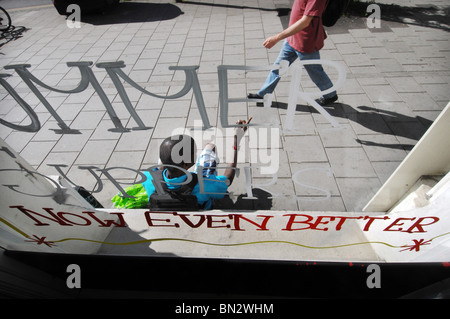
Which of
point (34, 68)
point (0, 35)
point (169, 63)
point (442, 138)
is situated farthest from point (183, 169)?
point (0, 35)

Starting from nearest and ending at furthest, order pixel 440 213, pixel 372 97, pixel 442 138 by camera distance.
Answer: pixel 440 213, pixel 442 138, pixel 372 97

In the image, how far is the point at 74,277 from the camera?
6.48 feet

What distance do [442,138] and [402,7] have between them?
1596mm

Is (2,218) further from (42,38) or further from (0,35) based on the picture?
(0,35)

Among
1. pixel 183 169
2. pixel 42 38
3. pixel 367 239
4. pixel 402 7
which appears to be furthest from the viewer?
pixel 42 38

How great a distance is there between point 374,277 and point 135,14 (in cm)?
773

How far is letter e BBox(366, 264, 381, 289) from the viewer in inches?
65.5

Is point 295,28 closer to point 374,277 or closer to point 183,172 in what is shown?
point 183,172

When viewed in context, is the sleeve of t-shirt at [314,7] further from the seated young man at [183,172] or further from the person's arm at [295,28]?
the seated young man at [183,172]

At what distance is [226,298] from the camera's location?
2008mm

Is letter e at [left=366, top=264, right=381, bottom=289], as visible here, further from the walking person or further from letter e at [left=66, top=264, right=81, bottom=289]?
letter e at [left=66, top=264, right=81, bottom=289]

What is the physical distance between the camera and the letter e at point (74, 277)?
1.88 m

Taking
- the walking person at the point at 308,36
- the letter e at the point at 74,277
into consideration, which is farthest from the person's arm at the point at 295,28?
the letter e at the point at 74,277

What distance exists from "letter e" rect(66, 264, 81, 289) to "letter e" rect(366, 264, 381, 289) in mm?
2160
